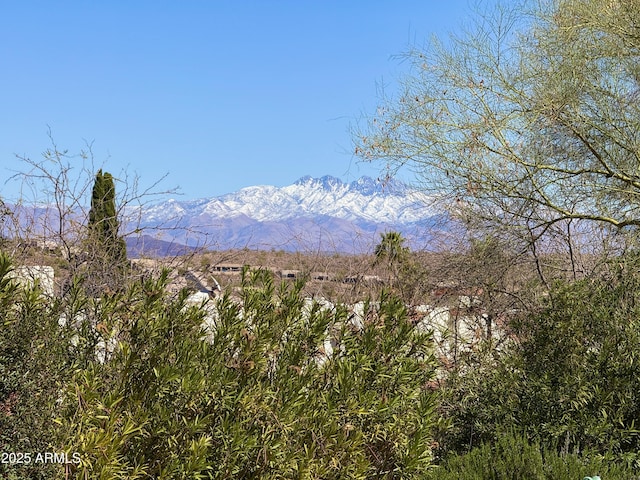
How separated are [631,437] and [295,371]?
2224 millimetres

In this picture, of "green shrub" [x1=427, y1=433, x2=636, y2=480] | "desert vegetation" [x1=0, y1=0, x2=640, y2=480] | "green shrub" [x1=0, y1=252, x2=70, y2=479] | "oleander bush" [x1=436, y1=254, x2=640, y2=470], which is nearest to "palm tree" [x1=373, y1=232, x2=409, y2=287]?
"desert vegetation" [x1=0, y1=0, x2=640, y2=480]

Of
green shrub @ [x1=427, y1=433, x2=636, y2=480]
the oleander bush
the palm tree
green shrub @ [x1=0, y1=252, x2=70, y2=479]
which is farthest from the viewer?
the palm tree

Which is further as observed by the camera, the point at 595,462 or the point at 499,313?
the point at 499,313

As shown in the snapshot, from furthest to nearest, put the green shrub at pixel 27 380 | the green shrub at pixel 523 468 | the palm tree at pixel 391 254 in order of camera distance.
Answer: the palm tree at pixel 391 254 < the green shrub at pixel 523 468 < the green shrub at pixel 27 380

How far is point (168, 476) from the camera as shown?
8.75ft

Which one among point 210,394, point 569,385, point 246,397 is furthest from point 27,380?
point 569,385

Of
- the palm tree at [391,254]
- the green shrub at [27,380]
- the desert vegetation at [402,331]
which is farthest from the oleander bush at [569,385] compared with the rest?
the palm tree at [391,254]

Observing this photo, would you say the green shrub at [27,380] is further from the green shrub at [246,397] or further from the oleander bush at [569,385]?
the oleander bush at [569,385]

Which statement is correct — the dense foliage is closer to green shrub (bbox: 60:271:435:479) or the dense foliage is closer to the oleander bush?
green shrub (bbox: 60:271:435:479)

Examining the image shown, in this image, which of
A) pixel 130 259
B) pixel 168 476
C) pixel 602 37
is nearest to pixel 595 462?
pixel 168 476

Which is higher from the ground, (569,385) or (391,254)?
(391,254)

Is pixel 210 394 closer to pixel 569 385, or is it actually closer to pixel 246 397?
pixel 246 397

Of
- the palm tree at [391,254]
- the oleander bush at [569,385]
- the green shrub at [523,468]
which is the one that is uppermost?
the palm tree at [391,254]

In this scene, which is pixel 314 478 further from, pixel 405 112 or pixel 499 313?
pixel 405 112
